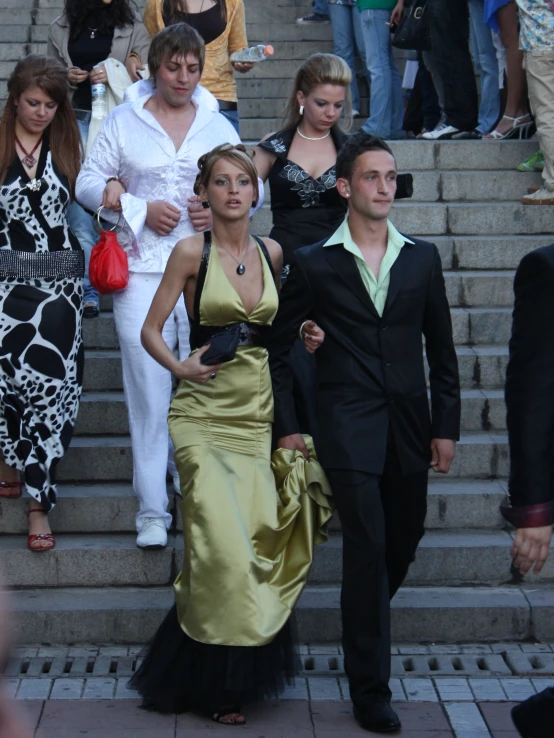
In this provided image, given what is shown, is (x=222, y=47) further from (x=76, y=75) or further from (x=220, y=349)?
(x=220, y=349)

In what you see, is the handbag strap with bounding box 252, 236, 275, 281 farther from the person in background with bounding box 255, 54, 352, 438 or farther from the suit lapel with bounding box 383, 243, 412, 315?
the person in background with bounding box 255, 54, 352, 438

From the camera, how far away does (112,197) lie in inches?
237

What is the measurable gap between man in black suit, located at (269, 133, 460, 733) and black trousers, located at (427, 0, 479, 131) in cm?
408

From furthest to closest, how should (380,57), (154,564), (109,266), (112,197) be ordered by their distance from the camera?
(380,57)
(154,564)
(112,197)
(109,266)

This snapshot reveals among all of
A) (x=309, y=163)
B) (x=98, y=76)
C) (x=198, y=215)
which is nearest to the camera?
(x=198, y=215)

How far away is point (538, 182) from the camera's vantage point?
27.9 feet

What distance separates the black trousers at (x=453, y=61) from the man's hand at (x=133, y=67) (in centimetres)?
252

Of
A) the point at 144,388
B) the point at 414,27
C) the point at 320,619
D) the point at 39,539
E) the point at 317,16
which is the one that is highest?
the point at 317,16

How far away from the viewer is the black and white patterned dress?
245 inches

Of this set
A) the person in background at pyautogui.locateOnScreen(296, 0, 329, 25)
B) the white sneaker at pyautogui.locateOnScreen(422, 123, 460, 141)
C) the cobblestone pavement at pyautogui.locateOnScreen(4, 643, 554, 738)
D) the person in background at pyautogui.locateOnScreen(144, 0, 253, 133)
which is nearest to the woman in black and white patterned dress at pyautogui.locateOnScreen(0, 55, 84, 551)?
the cobblestone pavement at pyautogui.locateOnScreen(4, 643, 554, 738)

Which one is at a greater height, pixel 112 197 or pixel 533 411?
→ pixel 112 197

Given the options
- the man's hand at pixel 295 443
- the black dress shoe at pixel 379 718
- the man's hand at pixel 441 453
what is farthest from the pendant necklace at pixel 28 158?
the black dress shoe at pixel 379 718

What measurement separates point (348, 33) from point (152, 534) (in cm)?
553

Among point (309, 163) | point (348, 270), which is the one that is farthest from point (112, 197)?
point (348, 270)
